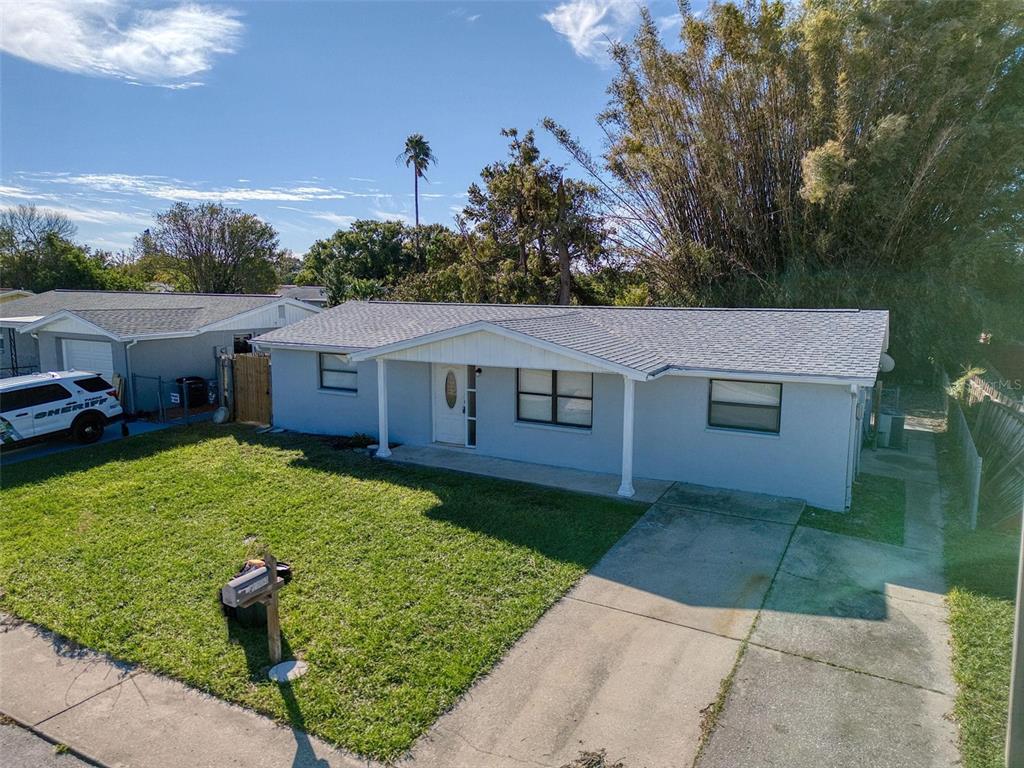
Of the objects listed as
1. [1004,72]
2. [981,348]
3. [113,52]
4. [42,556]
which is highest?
[1004,72]

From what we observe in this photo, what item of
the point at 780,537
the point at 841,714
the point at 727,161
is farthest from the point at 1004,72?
the point at 841,714

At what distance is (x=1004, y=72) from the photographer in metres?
18.1

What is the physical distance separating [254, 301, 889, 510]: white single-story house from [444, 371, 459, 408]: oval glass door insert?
0.03 m

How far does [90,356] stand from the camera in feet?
57.7

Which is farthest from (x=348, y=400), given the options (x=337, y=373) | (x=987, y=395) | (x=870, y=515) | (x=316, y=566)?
(x=987, y=395)

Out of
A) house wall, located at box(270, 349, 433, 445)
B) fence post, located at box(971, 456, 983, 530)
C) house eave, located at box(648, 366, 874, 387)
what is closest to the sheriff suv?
house wall, located at box(270, 349, 433, 445)

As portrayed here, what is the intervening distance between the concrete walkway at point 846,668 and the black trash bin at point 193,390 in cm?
1615

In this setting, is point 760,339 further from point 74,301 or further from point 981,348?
point 74,301

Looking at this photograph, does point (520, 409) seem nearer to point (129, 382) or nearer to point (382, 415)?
point (382, 415)

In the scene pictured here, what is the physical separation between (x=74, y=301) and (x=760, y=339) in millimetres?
24711

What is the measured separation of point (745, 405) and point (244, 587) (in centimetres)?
818

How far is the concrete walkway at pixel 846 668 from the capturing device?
4520mm

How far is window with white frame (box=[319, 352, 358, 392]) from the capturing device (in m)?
14.3

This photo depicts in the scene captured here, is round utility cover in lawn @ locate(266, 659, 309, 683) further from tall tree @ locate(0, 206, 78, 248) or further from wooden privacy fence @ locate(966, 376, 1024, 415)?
tall tree @ locate(0, 206, 78, 248)
